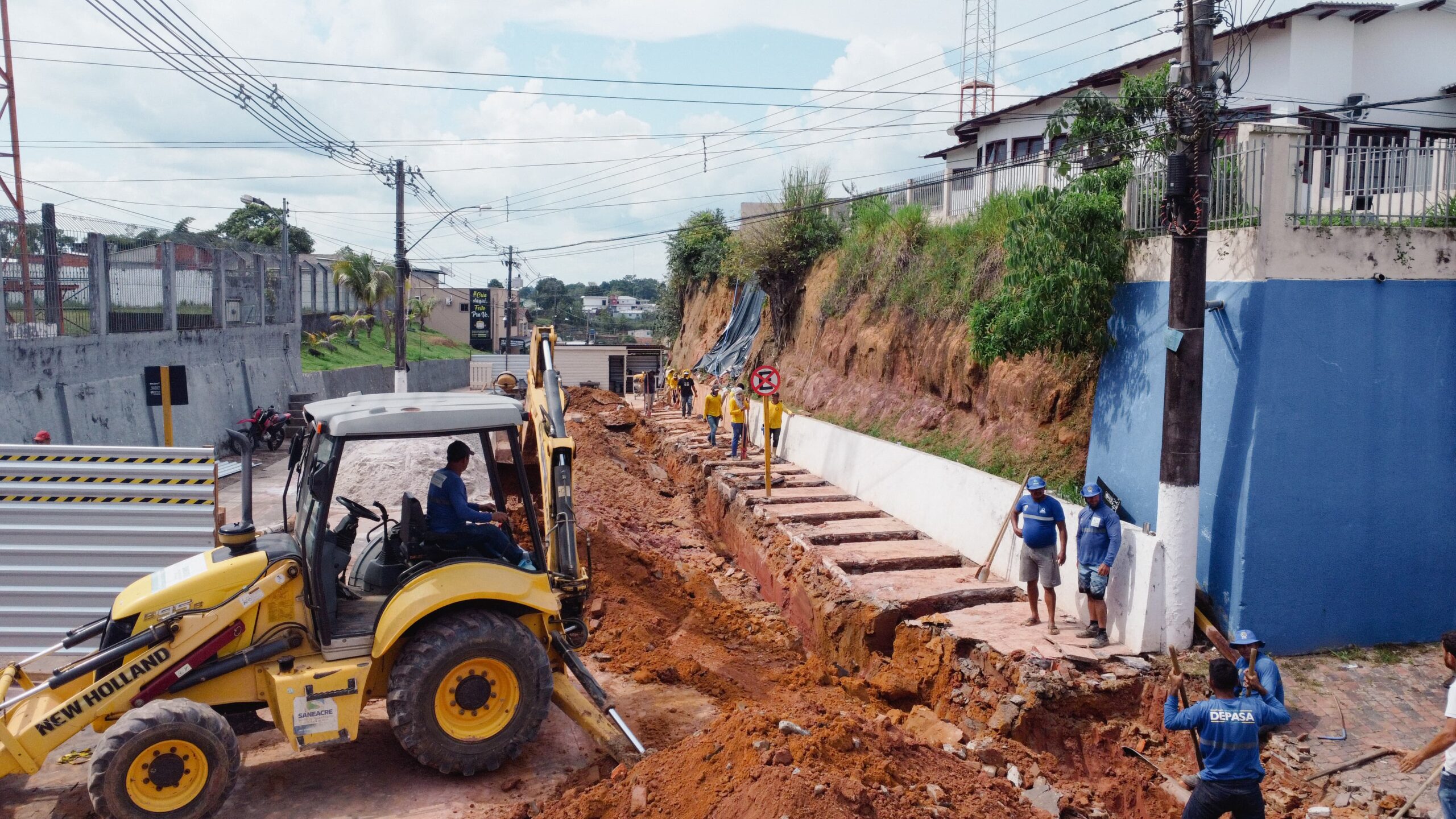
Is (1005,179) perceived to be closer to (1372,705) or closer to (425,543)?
(1372,705)

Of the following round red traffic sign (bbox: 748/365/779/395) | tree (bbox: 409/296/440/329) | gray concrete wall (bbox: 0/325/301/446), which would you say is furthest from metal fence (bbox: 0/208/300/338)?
tree (bbox: 409/296/440/329)

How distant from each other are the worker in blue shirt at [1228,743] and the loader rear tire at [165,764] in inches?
217

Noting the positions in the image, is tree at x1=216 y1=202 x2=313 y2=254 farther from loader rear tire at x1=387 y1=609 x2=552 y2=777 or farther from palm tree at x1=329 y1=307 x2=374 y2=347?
loader rear tire at x1=387 y1=609 x2=552 y2=777

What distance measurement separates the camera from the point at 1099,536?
8.75 meters

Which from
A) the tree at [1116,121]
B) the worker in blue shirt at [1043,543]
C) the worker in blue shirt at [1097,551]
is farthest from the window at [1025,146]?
the worker in blue shirt at [1097,551]

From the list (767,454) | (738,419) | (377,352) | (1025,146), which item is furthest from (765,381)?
(377,352)

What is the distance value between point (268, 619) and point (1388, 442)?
9.56 metres

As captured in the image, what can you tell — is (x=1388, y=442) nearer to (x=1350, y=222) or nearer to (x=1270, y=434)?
(x=1270, y=434)

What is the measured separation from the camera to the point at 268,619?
20.2 feet

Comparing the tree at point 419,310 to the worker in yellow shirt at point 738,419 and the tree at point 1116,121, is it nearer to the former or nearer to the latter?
the worker in yellow shirt at point 738,419

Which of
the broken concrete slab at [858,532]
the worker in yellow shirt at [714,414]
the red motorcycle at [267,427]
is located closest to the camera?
the broken concrete slab at [858,532]

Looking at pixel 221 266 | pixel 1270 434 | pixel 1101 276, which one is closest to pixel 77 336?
pixel 221 266

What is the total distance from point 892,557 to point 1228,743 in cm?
687

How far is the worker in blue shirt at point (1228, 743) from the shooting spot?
5.28 metres
